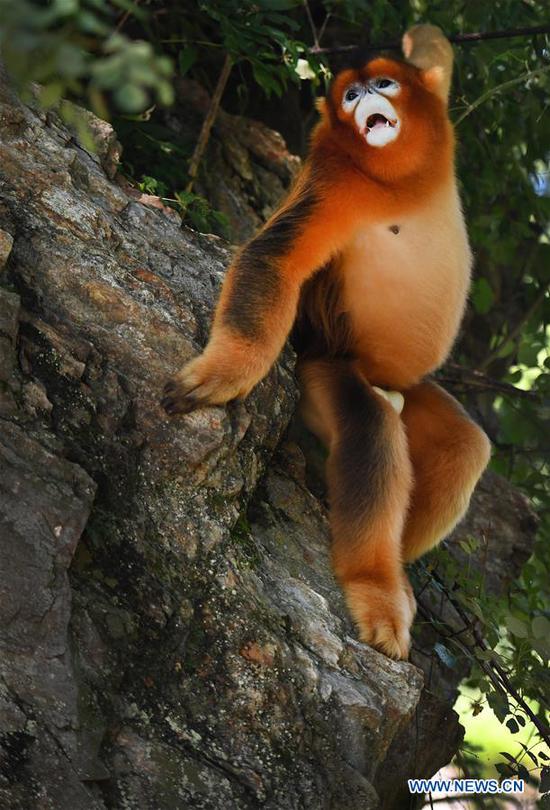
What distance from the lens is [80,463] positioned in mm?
3510

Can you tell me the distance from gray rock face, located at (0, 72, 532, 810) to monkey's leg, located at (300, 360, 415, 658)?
0.10m

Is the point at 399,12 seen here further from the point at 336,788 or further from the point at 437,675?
the point at 336,788

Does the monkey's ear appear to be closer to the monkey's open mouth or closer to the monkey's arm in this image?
the monkey's open mouth

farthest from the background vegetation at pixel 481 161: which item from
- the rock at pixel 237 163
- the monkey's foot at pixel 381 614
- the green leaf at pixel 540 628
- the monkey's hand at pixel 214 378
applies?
the monkey's hand at pixel 214 378

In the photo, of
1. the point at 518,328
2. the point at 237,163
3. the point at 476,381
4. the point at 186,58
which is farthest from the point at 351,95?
the point at 518,328

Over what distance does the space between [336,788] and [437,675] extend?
69.6 inches

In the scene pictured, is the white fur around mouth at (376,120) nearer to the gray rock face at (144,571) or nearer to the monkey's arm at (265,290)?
the monkey's arm at (265,290)

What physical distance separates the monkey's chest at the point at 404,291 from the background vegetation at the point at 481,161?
0.84 meters

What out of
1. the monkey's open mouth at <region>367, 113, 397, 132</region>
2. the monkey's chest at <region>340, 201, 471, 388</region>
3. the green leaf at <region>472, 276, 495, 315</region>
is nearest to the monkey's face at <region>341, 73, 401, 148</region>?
the monkey's open mouth at <region>367, 113, 397, 132</region>

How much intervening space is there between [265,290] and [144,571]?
1.20 meters

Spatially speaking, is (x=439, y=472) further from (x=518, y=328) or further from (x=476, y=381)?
(x=518, y=328)

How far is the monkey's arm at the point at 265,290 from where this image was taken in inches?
152

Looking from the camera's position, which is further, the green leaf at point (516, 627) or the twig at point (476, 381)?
the twig at point (476, 381)

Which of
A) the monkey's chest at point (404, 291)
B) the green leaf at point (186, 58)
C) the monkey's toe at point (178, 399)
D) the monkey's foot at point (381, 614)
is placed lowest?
the monkey's foot at point (381, 614)
